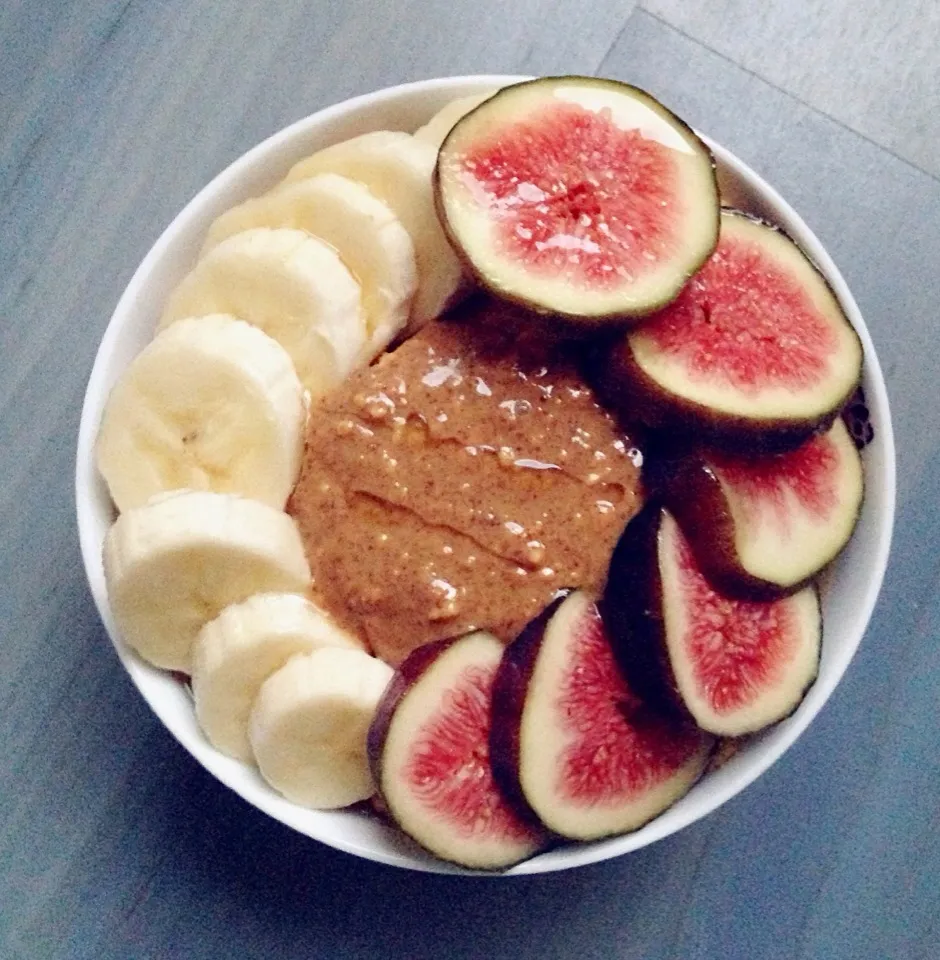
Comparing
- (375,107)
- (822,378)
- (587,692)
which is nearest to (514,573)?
(587,692)

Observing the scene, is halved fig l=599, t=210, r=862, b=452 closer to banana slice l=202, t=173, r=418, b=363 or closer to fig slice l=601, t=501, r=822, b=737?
fig slice l=601, t=501, r=822, b=737

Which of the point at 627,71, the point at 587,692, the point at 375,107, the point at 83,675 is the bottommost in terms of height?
the point at 83,675

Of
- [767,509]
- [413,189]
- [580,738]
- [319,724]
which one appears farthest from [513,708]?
[413,189]

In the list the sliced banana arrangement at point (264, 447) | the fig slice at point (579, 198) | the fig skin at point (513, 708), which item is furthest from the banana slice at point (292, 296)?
the fig skin at point (513, 708)

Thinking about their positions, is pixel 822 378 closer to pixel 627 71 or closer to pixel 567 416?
pixel 567 416

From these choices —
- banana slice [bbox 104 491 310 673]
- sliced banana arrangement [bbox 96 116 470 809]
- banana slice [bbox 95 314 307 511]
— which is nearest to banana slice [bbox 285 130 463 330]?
sliced banana arrangement [bbox 96 116 470 809]

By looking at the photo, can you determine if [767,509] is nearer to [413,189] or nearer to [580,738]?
[580,738]
